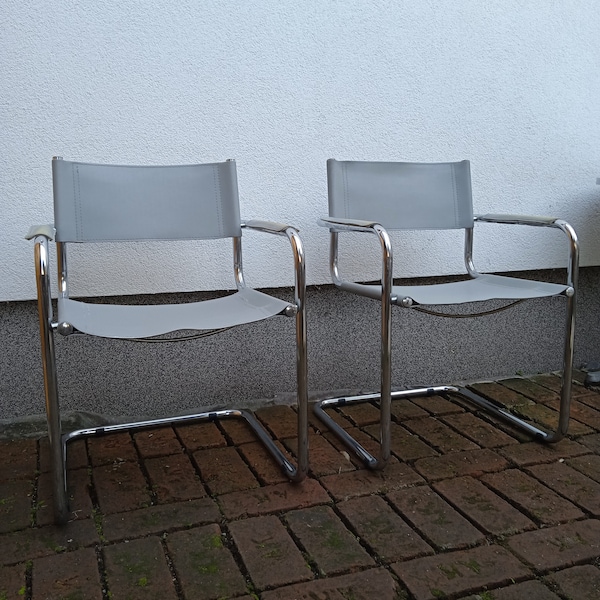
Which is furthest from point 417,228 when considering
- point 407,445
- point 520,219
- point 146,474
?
point 146,474

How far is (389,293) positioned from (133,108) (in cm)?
93

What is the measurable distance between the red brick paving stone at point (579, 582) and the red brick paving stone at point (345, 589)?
0.32 meters

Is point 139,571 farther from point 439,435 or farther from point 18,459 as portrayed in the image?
point 439,435

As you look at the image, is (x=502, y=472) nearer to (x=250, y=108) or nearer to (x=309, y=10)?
(x=250, y=108)

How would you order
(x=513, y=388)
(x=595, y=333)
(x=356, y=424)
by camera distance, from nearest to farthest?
(x=356, y=424)
(x=513, y=388)
(x=595, y=333)

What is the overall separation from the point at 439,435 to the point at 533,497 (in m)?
0.41

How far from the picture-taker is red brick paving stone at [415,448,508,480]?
1721 mm

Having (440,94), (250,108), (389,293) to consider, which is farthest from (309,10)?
(389,293)

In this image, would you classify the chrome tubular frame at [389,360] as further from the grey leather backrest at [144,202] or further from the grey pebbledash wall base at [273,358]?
the grey leather backrest at [144,202]

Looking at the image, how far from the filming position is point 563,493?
1604 mm

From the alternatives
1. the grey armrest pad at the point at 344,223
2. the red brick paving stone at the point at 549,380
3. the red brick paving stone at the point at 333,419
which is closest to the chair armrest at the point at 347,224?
the grey armrest pad at the point at 344,223

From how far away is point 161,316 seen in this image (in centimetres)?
156

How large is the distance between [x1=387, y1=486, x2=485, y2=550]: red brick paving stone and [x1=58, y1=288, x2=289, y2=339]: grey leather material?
555 mm

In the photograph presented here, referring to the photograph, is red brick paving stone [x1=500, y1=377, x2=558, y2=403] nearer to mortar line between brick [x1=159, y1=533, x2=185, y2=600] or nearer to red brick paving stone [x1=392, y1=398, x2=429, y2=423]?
red brick paving stone [x1=392, y1=398, x2=429, y2=423]
